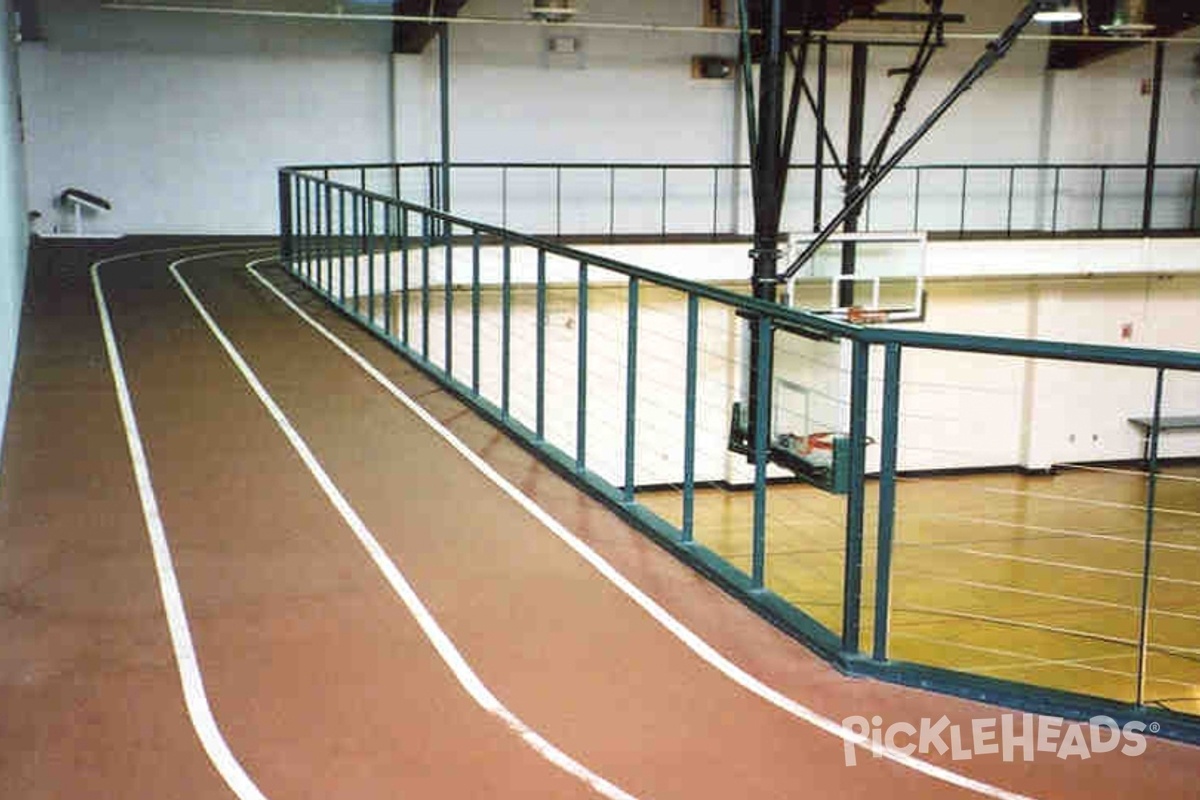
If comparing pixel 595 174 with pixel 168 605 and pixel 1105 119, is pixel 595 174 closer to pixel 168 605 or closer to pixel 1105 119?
pixel 1105 119

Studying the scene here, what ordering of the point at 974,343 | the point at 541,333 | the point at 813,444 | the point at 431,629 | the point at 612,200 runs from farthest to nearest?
the point at 612,200 < the point at 813,444 < the point at 541,333 < the point at 431,629 < the point at 974,343

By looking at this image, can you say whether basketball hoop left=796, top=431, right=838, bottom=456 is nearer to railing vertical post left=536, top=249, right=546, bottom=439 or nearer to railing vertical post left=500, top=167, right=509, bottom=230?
railing vertical post left=536, top=249, right=546, bottom=439

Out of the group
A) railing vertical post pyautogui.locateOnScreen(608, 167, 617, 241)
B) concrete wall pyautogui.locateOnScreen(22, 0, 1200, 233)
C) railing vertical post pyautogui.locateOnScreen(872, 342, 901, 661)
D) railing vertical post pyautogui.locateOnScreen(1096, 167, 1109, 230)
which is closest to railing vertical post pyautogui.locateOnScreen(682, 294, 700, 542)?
railing vertical post pyautogui.locateOnScreen(872, 342, 901, 661)

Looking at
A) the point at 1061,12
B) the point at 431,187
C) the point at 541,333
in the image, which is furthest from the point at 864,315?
the point at 541,333

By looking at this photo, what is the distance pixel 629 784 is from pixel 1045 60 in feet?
53.5

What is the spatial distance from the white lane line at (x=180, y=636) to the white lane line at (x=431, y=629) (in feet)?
2.25

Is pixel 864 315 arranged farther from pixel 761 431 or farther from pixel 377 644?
pixel 377 644

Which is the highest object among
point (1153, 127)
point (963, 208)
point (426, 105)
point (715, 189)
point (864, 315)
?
point (426, 105)

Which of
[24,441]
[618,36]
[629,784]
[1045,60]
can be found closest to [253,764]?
[629,784]

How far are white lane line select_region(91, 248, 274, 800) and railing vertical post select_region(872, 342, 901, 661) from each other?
5.86 feet

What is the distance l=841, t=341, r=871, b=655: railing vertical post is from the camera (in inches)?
148

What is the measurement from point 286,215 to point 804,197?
24.4 feet

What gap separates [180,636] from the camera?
4062 millimetres

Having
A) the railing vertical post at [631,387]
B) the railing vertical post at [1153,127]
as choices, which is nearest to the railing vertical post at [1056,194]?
the railing vertical post at [1153,127]
